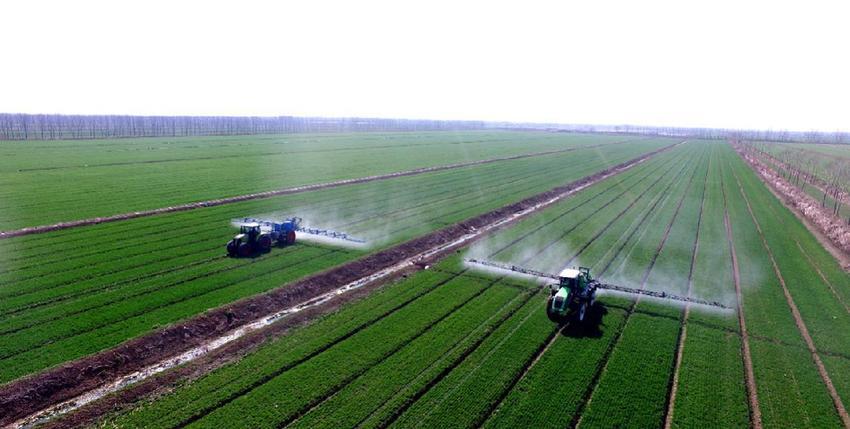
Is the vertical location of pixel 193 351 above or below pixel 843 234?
below

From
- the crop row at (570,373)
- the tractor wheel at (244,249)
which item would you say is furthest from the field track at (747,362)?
the tractor wheel at (244,249)

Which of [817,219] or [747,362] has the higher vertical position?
[817,219]

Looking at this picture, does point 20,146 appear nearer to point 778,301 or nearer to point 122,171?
point 122,171

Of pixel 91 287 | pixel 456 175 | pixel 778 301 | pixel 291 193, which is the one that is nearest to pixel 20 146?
pixel 291 193

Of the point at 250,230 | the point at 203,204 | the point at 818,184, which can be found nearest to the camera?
the point at 250,230

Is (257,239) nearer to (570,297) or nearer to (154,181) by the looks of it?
(570,297)

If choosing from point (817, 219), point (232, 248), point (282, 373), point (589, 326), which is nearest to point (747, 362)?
point (589, 326)

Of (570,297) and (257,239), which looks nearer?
(570,297)
